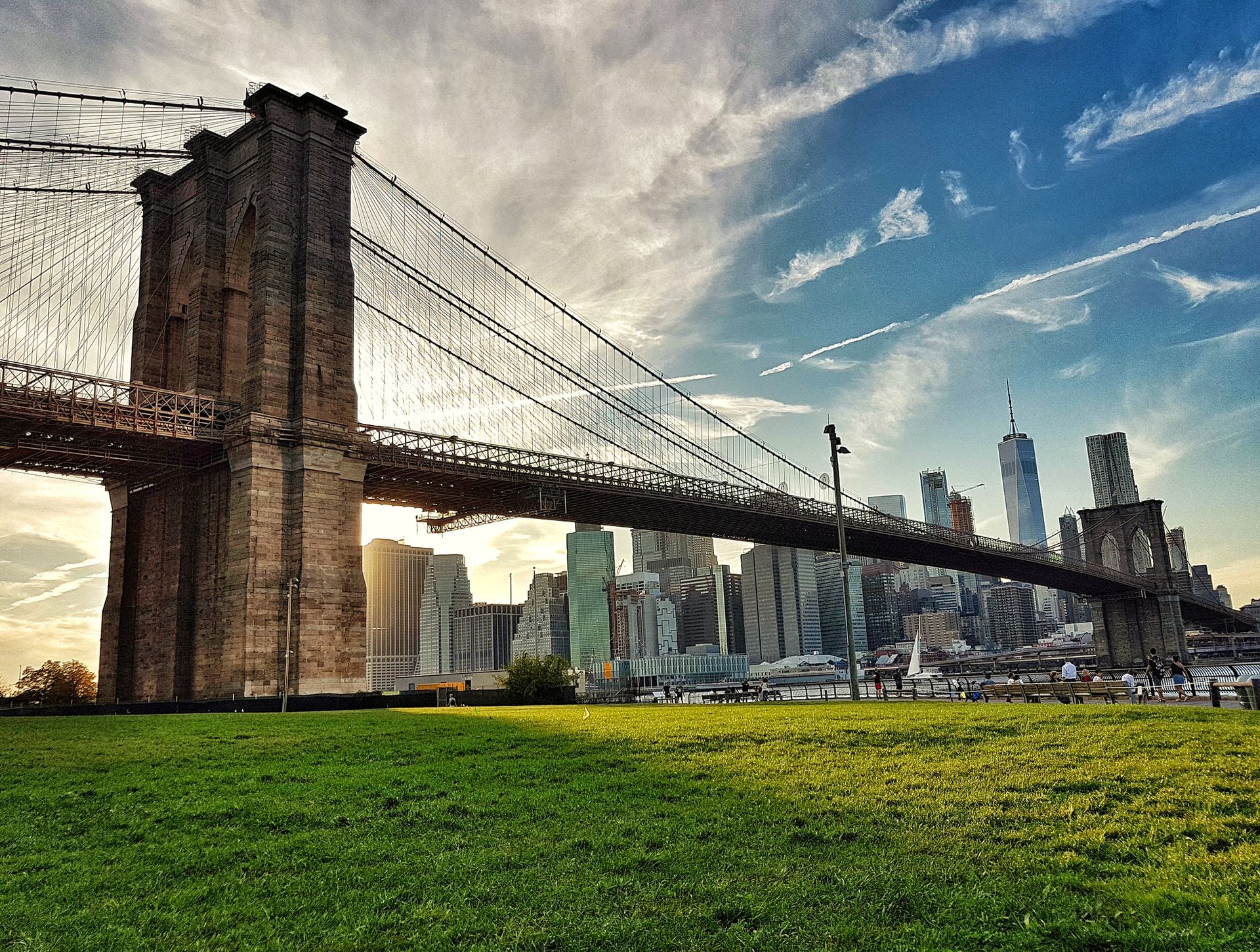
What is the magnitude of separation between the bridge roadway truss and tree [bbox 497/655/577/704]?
11.3 m

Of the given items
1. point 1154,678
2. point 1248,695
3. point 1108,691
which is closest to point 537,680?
point 1108,691

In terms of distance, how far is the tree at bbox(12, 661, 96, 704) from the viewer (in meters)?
70.4

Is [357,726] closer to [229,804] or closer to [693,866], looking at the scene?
[229,804]

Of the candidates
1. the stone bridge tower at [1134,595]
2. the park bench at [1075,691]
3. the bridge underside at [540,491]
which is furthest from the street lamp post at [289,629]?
the stone bridge tower at [1134,595]

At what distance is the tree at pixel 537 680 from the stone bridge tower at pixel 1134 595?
245 ft

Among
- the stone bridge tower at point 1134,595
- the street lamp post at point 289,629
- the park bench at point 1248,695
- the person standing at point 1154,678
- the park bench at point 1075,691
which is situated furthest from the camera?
the stone bridge tower at point 1134,595

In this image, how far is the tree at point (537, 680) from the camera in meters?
41.6

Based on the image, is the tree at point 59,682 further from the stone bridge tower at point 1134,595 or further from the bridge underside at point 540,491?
the stone bridge tower at point 1134,595

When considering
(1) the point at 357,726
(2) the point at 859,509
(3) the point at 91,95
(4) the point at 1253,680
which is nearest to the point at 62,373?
(3) the point at 91,95

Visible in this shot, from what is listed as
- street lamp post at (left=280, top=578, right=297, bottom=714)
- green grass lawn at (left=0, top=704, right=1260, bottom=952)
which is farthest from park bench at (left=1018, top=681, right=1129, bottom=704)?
street lamp post at (left=280, top=578, right=297, bottom=714)

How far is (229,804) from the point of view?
927cm

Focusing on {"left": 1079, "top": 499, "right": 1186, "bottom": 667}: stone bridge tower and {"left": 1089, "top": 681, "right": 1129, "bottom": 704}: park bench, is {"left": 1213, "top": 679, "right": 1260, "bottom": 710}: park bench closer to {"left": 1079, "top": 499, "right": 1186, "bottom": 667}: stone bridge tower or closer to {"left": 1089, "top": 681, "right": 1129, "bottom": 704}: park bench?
{"left": 1089, "top": 681, "right": 1129, "bottom": 704}: park bench

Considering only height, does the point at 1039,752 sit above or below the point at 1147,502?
below

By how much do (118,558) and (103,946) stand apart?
1785 inches
